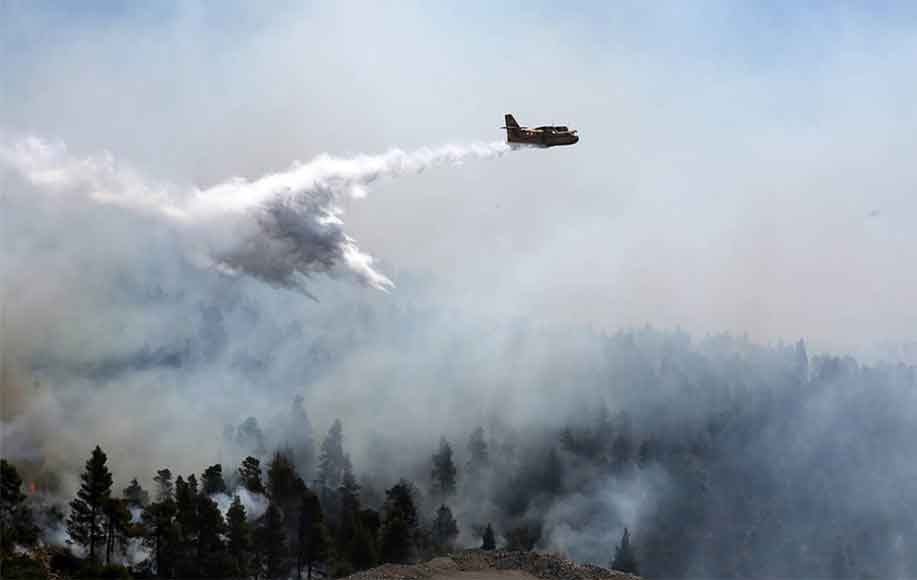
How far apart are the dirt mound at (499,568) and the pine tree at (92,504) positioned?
30892 mm

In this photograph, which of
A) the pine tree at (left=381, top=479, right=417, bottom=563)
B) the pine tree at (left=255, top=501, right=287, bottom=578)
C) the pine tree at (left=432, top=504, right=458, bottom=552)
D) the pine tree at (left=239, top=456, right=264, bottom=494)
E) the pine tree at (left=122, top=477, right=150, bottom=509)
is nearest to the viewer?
the pine tree at (left=255, top=501, right=287, bottom=578)

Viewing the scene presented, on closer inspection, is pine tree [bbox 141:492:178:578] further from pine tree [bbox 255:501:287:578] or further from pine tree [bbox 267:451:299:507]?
pine tree [bbox 267:451:299:507]

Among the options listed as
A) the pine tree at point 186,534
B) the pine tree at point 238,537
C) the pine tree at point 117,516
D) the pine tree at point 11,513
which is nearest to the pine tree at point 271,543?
the pine tree at point 238,537

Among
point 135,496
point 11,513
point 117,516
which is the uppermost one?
point 135,496

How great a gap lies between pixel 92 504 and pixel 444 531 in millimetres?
86617

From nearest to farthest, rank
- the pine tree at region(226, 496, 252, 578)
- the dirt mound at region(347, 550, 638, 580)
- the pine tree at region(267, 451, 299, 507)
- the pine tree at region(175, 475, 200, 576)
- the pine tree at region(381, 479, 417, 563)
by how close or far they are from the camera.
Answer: the pine tree at region(175, 475, 200, 576), the pine tree at region(226, 496, 252, 578), the dirt mound at region(347, 550, 638, 580), the pine tree at region(381, 479, 417, 563), the pine tree at region(267, 451, 299, 507)

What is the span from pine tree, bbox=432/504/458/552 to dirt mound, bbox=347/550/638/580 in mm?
45591

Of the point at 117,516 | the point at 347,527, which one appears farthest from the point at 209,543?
the point at 347,527

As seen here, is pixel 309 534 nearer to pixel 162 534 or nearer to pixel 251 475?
pixel 251 475

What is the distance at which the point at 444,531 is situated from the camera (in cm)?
17175

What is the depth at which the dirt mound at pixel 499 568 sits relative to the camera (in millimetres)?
113688

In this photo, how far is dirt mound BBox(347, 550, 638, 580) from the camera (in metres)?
114

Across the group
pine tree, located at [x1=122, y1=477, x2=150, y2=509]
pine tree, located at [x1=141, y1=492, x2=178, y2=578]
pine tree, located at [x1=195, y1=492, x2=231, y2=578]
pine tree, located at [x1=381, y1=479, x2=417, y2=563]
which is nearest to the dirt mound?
pine tree, located at [x1=381, y1=479, x2=417, y2=563]

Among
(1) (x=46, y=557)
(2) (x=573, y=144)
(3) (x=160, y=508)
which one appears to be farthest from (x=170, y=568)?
(2) (x=573, y=144)
